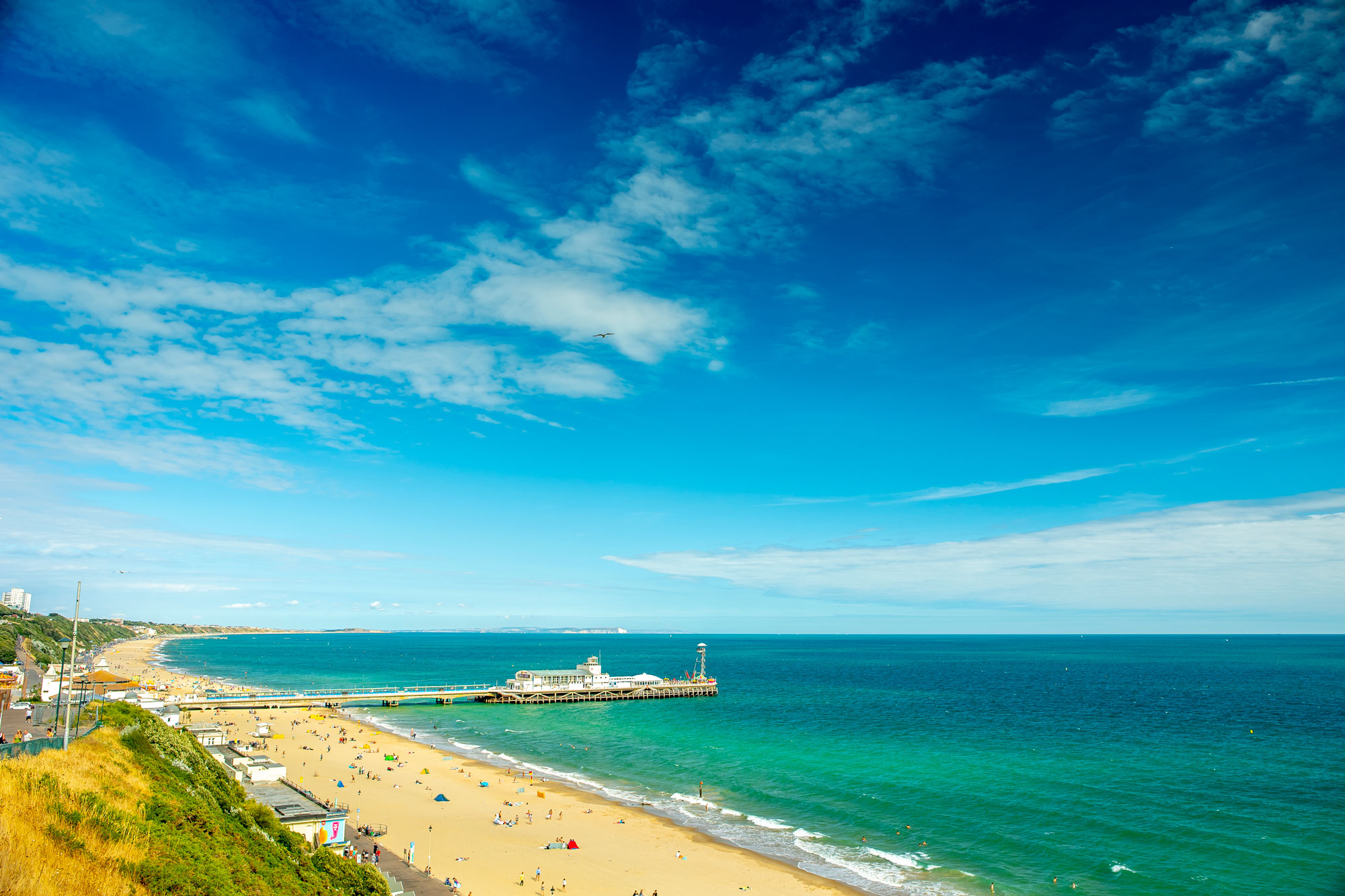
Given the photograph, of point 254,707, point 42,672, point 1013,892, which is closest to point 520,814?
point 1013,892

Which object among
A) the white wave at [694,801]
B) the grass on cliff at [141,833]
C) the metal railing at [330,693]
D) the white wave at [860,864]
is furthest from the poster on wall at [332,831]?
the metal railing at [330,693]

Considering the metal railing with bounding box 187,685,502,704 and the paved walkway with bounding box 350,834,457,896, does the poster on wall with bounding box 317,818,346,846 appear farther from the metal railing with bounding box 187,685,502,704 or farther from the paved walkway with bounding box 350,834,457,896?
the metal railing with bounding box 187,685,502,704

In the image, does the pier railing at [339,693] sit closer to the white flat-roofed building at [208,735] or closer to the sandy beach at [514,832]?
the sandy beach at [514,832]

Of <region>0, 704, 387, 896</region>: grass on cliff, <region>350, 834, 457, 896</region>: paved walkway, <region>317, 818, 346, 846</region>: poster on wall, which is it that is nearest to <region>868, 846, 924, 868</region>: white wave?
<region>350, 834, 457, 896</region>: paved walkway

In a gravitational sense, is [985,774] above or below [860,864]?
above

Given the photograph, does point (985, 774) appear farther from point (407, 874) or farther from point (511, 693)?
point (511, 693)

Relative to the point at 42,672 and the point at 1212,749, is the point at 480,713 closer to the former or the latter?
the point at 42,672

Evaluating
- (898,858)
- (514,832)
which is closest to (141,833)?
(514,832)
